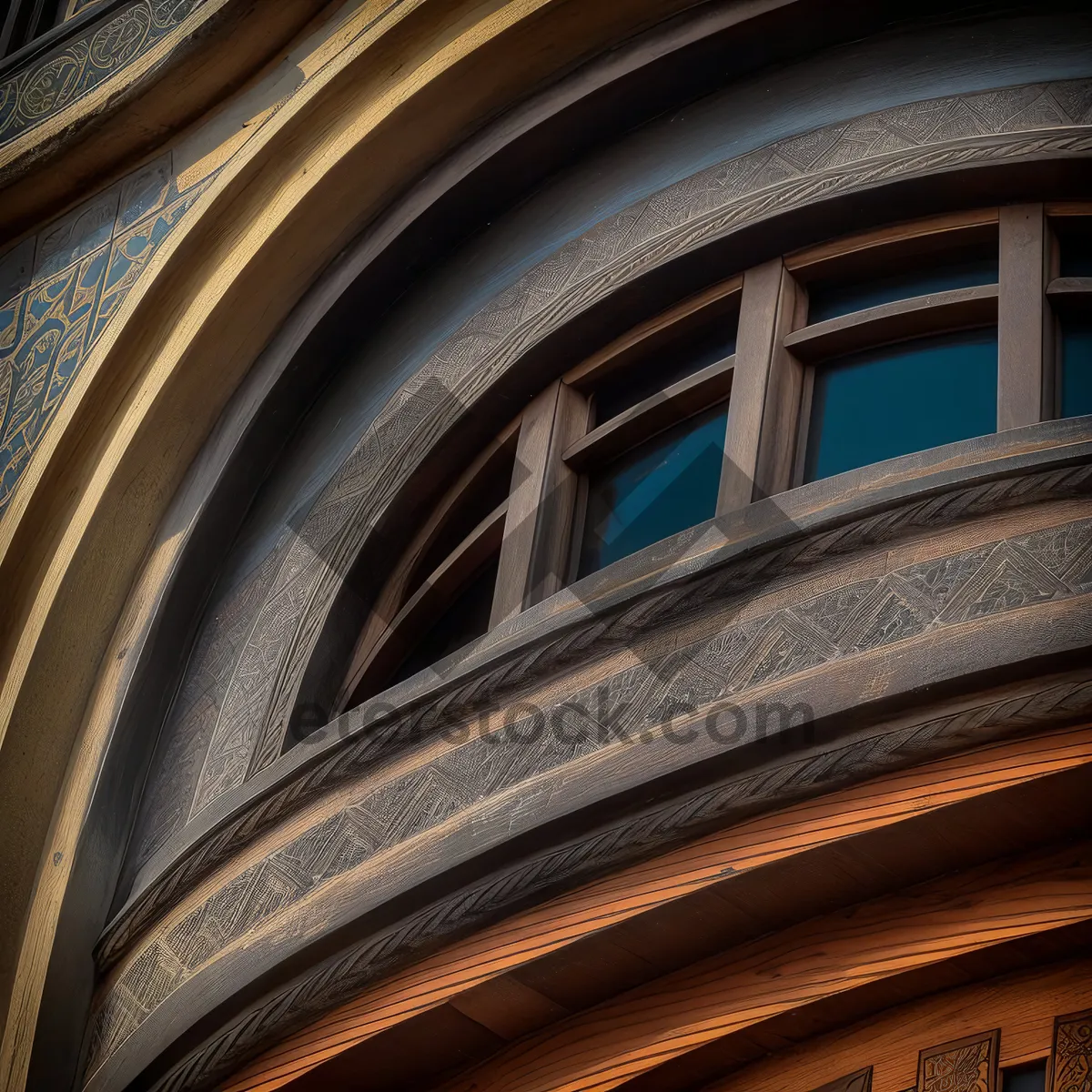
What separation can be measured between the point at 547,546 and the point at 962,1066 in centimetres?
138

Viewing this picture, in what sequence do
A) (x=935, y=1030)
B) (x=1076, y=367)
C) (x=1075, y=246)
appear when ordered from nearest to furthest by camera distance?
1. (x=935, y=1030)
2. (x=1076, y=367)
3. (x=1075, y=246)

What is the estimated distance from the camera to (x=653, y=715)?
9.01ft

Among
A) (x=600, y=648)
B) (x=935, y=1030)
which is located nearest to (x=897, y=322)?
(x=600, y=648)

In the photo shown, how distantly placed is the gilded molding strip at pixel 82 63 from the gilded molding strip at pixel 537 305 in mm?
1252

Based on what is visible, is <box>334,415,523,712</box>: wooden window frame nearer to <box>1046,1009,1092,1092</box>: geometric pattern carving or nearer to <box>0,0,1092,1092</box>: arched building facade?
<box>0,0,1092,1092</box>: arched building facade

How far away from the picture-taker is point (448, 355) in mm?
3834

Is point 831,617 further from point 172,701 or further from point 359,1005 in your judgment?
point 172,701

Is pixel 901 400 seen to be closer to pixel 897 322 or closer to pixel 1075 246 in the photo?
pixel 897 322

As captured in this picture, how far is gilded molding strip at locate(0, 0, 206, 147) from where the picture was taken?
4344 mm

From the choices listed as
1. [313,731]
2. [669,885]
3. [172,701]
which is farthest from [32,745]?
[669,885]

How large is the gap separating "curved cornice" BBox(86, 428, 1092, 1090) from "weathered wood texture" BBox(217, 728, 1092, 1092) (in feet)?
0.12

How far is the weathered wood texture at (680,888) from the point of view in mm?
2369

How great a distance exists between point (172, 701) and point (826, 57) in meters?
2.02

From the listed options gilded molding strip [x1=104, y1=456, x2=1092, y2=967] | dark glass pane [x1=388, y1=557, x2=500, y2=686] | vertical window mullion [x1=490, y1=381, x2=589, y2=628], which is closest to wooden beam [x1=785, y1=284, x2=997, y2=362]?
vertical window mullion [x1=490, y1=381, x2=589, y2=628]
